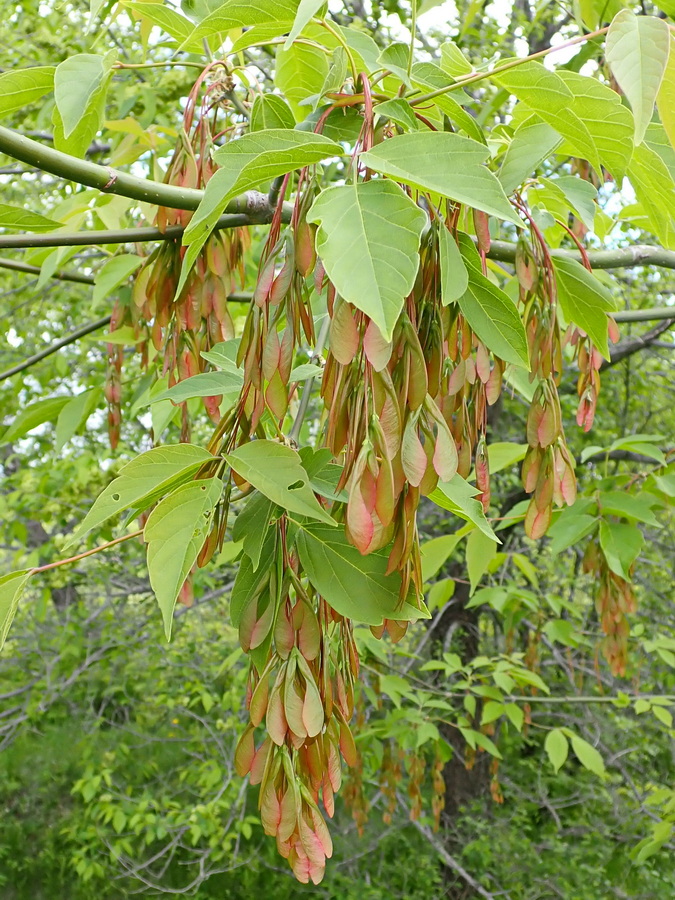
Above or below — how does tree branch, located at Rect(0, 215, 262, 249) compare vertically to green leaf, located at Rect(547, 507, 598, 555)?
above

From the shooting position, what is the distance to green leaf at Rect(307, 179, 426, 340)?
47 cm

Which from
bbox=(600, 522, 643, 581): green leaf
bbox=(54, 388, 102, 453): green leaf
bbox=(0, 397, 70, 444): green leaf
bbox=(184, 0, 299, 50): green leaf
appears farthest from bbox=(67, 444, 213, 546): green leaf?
bbox=(0, 397, 70, 444): green leaf

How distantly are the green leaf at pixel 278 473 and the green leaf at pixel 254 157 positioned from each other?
0.13m

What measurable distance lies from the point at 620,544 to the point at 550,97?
44.5 inches

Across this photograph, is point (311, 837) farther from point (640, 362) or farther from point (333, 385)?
point (640, 362)

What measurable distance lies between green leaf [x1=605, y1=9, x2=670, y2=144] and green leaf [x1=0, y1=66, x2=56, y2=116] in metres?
0.61

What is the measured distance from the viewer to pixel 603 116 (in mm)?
678

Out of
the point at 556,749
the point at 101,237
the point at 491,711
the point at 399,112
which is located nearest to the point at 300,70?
the point at 101,237

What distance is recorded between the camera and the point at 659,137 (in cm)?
76

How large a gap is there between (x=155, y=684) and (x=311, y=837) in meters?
5.04

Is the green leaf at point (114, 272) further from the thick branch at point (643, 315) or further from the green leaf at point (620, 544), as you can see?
the green leaf at point (620, 544)

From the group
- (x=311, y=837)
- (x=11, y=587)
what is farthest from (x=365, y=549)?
(x=11, y=587)

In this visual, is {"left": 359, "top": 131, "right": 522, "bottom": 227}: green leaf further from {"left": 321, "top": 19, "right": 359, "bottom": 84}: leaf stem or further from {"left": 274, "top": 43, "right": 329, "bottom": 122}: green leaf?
{"left": 274, "top": 43, "right": 329, "bottom": 122}: green leaf

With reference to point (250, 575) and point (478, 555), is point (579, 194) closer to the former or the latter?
point (250, 575)
